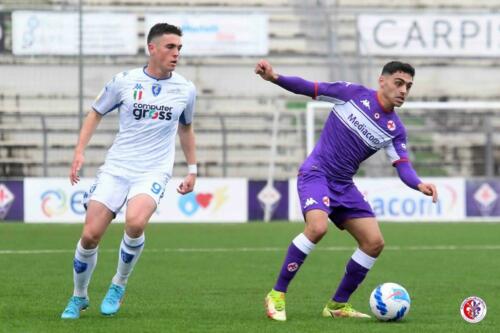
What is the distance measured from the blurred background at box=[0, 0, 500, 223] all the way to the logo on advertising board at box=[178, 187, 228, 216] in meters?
1.73

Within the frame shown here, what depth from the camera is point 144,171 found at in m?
8.98

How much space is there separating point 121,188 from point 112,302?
0.88 m

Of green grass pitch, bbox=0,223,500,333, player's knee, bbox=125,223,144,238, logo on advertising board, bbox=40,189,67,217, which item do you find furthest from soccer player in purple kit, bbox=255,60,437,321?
logo on advertising board, bbox=40,189,67,217

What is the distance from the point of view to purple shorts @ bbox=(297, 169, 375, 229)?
9.23 metres

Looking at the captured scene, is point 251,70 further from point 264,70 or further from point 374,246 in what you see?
point 264,70

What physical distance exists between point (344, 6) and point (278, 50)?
214 cm

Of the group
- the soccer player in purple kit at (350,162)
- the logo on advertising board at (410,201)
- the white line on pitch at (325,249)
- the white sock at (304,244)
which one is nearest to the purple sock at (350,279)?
the soccer player in purple kit at (350,162)

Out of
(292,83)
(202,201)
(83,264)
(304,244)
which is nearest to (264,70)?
(292,83)

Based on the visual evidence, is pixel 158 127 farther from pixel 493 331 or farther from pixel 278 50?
pixel 278 50

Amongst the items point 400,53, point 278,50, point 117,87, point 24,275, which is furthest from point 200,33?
point 117,87

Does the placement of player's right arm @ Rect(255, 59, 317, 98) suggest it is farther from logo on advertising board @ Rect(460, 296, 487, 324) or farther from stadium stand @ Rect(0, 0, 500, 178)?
stadium stand @ Rect(0, 0, 500, 178)

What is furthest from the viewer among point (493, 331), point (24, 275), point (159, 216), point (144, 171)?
point (159, 216)

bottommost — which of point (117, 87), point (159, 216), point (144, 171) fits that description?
point (159, 216)

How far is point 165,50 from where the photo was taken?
8945 millimetres
